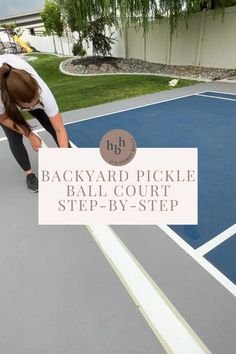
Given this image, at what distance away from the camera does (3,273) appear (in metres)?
1.74

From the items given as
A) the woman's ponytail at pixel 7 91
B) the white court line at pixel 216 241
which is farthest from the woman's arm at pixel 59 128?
the white court line at pixel 216 241

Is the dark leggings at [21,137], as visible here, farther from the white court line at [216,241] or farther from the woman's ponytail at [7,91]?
the white court line at [216,241]

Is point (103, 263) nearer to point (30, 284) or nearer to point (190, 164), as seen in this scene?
point (30, 284)

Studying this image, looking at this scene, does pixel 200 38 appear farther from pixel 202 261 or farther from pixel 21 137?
pixel 202 261

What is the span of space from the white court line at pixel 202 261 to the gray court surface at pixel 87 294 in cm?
3

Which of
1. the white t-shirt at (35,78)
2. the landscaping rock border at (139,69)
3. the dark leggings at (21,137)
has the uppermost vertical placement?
the white t-shirt at (35,78)

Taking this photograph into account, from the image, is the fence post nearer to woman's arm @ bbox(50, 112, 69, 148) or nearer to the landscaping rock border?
the landscaping rock border

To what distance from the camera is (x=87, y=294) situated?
1551 millimetres

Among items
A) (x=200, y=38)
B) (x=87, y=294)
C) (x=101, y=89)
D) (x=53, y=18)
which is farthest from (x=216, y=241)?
(x=53, y=18)

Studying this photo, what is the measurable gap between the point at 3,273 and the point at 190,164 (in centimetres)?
157

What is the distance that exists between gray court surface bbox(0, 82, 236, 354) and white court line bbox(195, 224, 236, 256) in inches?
4.9

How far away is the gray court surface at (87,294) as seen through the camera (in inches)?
51.7

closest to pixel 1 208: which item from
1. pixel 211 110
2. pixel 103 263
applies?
pixel 103 263

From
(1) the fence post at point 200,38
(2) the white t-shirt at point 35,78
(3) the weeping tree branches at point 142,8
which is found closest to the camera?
(2) the white t-shirt at point 35,78
